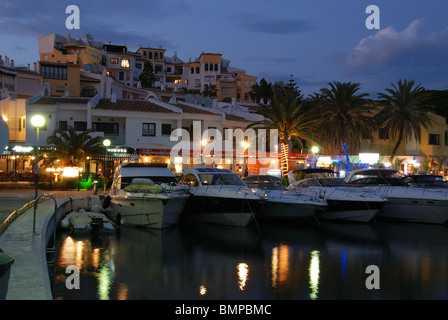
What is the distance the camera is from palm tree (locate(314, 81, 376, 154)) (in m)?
41.2

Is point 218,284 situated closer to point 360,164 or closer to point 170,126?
point 360,164

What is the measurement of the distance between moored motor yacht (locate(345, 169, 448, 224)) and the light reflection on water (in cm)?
59

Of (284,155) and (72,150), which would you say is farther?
(284,155)

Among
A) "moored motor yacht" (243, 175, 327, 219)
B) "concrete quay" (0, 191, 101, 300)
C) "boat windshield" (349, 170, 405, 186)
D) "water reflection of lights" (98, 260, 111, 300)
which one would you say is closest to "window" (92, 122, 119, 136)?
"moored motor yacht" (243, 175, 327, 219)

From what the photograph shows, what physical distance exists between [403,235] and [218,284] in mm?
10964

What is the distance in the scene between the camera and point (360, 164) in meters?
43.1

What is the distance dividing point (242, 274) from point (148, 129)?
113 ft

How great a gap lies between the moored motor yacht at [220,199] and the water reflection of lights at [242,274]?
6131 mm

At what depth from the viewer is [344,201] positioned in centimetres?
2294

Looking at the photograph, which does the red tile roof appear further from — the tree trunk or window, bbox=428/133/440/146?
window, bbox=428/133/440/146

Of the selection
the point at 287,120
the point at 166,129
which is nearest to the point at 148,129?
the point at 166,129

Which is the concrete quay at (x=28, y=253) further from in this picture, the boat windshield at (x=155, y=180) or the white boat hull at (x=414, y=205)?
the white boat hull at (x=414, y=205)

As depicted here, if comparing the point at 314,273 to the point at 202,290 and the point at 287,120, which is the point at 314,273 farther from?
the point at 287,120

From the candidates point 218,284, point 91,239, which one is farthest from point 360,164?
point 218,284
